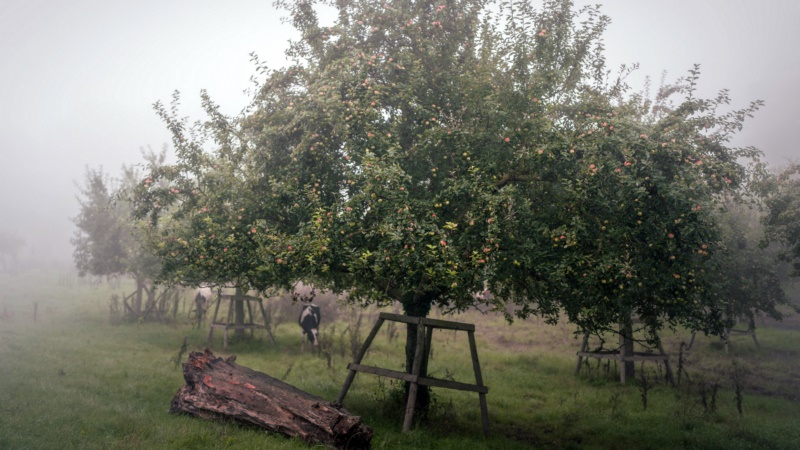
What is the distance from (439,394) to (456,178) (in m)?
7.65

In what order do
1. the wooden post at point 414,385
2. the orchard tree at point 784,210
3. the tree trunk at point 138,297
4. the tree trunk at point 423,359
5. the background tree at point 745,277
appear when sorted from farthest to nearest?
the tree trunk at point 138,297 → the background tree at point 745,277 → the orchard tree at point 784,210 → the tree trunk at point 423,359 → the wooden post at point 414,385

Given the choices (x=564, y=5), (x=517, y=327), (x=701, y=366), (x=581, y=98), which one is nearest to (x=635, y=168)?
(x=581, y=98)

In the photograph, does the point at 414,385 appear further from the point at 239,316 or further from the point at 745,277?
the point at 745,277

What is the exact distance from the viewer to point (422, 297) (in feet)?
45.1

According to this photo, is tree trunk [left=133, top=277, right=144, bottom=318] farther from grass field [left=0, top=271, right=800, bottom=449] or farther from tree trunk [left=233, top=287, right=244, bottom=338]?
tree trunk [left=233, top=287, right=244, bottom=338]

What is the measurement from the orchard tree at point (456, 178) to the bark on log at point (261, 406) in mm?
2308

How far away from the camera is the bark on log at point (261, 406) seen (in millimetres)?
10141

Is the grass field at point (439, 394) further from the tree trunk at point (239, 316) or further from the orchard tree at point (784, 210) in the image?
the orchard tree at point (784, 210)

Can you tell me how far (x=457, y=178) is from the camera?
1215 centimetres

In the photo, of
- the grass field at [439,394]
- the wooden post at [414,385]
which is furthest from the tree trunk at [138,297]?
the wooden post at [414,385]

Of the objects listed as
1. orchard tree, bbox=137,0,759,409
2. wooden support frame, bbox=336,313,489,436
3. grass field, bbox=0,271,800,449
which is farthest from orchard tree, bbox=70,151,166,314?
wooden support frame, bbox=336,313,489,436

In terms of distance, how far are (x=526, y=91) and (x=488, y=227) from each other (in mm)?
4142

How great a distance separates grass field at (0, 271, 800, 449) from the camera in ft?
35.2

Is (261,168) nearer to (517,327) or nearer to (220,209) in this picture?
(220,209)
